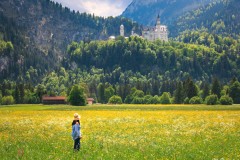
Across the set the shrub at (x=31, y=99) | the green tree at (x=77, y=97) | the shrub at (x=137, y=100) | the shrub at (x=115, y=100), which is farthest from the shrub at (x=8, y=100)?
the shrub at (x=137, y=100)

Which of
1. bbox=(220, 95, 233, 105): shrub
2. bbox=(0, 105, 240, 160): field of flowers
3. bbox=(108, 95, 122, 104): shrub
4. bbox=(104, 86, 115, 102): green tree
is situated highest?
bbox=(104, 86, 115, 102): green tree

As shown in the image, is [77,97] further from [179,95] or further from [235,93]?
[235,93]

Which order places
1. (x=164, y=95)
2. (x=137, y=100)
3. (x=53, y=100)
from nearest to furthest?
(x=53, y=100), (x=164, y=95), (x=137, y=100)

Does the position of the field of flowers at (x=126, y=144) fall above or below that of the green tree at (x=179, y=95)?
below

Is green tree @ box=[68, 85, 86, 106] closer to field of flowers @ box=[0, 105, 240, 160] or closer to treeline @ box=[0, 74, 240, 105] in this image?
treeline @ box=[0, 74, 240, 105]

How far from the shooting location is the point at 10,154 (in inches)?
1040

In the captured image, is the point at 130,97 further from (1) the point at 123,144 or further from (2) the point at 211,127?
(1) the point at 123,144

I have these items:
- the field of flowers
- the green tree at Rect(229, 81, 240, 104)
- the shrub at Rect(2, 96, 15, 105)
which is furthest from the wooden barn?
the field of flowers

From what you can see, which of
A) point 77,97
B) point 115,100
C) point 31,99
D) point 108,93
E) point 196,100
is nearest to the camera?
point 196,100

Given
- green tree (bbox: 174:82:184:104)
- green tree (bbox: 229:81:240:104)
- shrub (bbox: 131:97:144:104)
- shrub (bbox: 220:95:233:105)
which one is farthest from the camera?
shrub (bbox: 131:97:144:104)

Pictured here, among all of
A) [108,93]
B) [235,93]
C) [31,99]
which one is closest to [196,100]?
[235,93]

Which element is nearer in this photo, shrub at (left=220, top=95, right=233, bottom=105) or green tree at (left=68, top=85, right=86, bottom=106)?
shrub at (left=220, top=95, right=233, bottom=105)

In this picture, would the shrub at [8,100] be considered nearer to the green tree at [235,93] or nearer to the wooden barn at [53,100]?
the wooden barn at [53,100]


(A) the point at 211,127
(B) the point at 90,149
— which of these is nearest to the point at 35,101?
(A) the point at 211,127
